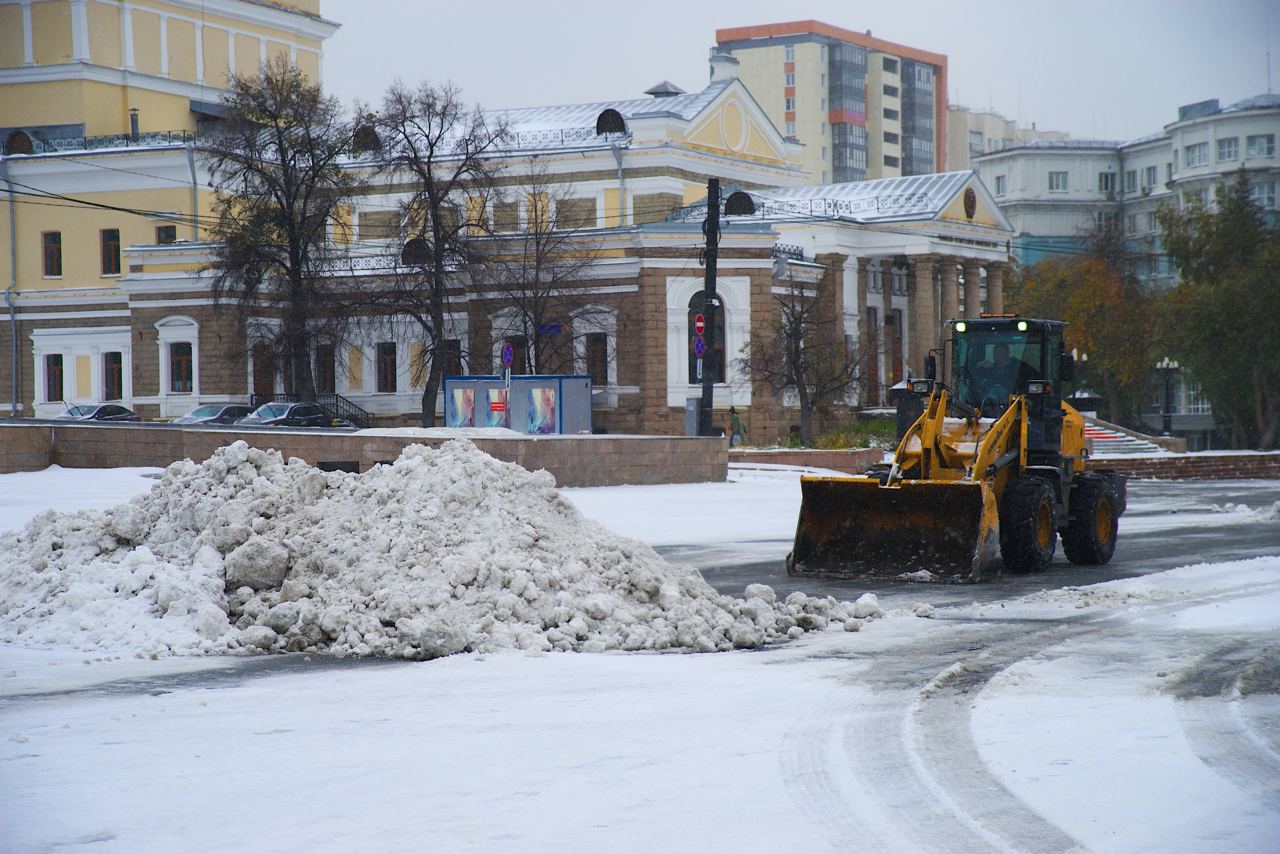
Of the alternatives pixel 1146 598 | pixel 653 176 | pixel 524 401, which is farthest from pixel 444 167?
pixel 1146 598

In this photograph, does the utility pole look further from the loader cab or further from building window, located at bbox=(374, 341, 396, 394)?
building window, located at bbox=(374, 341, 396, 394)

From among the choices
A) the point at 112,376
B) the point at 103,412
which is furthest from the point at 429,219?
the point at 112,376

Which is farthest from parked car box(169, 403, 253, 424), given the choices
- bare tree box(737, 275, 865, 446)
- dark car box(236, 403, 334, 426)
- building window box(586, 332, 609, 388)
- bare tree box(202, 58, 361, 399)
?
bare tree box(737, 275, 865, 446)

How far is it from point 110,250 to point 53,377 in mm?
5662

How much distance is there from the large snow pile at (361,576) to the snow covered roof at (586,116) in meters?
48.4

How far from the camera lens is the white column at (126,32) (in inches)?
2554

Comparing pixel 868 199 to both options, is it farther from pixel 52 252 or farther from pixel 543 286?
pixel 52 252

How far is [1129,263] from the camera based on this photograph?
9531cm

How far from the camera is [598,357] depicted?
53.3m

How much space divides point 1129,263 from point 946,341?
267ft

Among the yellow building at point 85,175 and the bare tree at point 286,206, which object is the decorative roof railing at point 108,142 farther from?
the bare tree at point 286,206

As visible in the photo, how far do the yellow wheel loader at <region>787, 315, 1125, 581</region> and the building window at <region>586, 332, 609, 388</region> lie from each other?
3439 centimetres

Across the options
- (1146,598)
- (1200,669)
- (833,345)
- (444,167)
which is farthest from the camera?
(444,167)

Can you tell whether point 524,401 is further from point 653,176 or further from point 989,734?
point 989,734
